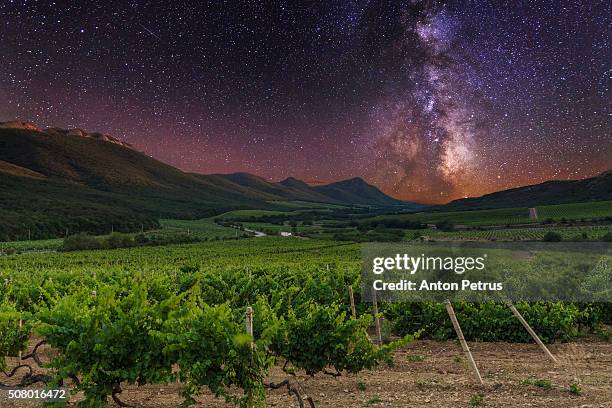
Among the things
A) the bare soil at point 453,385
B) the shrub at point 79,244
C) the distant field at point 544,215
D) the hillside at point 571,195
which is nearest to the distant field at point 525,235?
the distant field at point 544,215

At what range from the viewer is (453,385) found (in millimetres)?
10539

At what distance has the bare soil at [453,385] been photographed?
945 cm

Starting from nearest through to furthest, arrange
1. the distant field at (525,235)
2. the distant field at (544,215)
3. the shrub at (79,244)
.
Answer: the distant field at (525,235) < the shrub at (79,244) < the distant field at (544,215)

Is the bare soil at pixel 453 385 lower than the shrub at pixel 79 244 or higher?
higher

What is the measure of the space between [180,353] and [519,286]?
13.9 meters

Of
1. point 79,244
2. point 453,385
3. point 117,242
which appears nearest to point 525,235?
point 117,242

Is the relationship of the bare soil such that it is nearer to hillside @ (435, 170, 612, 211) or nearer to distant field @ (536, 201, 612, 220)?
distant field @ (536, 201, 612, 220)

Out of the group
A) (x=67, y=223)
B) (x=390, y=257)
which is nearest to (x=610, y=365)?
(x=390, y=257)

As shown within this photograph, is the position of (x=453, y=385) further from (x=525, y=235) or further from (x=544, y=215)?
(x=544, y=215)

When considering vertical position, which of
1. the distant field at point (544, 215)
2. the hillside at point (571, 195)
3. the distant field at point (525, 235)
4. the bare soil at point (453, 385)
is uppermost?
the hillside at point (571, 195)

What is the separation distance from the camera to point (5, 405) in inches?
372

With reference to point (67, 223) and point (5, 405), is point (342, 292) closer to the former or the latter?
point (5, 405)

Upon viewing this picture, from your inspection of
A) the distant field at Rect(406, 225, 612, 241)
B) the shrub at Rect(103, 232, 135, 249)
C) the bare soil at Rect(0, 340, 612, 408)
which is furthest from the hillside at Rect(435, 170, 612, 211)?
the bare soil at Rect(0, 340, 612, 408)

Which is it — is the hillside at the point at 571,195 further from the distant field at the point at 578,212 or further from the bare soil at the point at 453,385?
the bare soil at the point at 453,385
